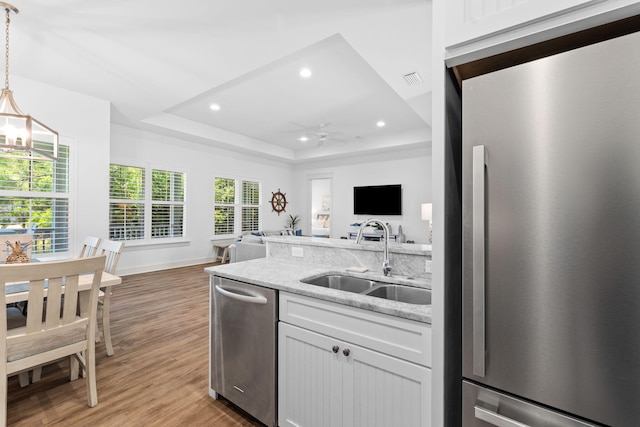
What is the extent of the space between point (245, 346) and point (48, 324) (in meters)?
1.12

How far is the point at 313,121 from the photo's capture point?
5.78 metres

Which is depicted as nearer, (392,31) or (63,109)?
(392,31)

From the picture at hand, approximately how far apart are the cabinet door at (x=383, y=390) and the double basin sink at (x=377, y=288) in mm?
380

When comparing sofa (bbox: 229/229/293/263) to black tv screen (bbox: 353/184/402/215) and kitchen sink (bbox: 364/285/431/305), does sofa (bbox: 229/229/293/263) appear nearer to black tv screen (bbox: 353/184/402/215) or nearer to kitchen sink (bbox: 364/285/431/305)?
black tv screen (bbox: 353/184/402/215)

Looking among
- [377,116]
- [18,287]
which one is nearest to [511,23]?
[18,287]

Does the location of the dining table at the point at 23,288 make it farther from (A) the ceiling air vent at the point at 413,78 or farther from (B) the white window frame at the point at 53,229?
(A) the ceiling air vent at the point at 413,78

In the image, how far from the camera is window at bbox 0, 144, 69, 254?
3.67 m

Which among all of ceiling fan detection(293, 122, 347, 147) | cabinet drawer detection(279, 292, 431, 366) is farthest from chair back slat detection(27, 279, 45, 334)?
ceiling fan detection(293, 122, 347, 147)

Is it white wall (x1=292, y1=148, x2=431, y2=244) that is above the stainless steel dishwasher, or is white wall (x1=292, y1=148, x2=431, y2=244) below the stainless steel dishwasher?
above

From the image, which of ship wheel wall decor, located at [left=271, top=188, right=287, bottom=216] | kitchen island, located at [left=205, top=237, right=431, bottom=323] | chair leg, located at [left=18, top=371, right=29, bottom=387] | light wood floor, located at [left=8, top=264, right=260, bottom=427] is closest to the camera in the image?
kitchen island, located at [left=205, top=237, right=431, bottom=323]

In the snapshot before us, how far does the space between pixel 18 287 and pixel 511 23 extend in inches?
115

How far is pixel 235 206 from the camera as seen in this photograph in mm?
7520

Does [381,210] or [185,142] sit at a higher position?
[185,142]

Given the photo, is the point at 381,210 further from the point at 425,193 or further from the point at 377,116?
the point at 377,116
